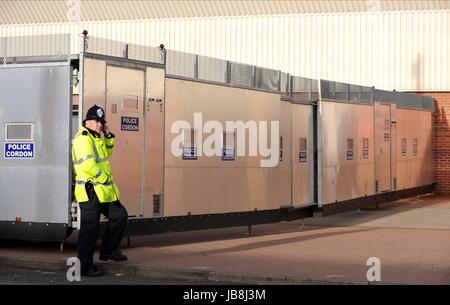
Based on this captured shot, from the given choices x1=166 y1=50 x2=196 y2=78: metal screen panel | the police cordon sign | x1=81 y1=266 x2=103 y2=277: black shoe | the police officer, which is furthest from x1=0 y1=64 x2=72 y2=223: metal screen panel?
x1=166 y1=50 x2=196 y2=78: metal screen panel

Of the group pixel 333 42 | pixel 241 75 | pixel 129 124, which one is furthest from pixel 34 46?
pixel 333 42

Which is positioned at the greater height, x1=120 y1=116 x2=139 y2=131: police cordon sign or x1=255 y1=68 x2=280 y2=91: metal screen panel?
x1=255 y1=68 x2=280 y2=91: metal screen panel

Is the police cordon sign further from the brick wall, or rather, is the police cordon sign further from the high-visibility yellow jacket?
the brick wall

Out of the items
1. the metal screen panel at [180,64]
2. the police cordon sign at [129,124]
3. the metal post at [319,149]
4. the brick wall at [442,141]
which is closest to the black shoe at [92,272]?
the police cordon sign at [129,124]

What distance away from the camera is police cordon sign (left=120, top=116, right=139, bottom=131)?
1343 cm

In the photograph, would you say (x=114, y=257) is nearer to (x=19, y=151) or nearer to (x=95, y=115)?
(x=95, y=115)

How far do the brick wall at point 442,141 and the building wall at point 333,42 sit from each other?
399mm

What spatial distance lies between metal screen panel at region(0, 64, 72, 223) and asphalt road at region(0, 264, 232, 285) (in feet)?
5.06

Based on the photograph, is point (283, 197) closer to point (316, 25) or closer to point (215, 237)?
point (215, 237)

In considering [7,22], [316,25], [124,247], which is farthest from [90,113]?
[7,22]

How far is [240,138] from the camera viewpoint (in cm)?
1581

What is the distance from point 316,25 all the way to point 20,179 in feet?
60.3

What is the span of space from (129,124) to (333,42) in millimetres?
17443

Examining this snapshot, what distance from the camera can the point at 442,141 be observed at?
29.5 metres
